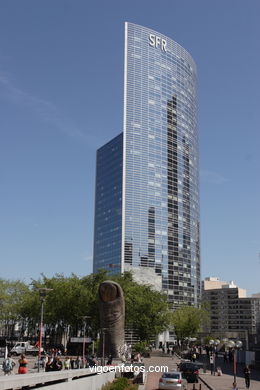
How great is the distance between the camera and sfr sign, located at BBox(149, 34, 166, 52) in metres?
185

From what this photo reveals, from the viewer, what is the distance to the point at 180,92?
19175cm

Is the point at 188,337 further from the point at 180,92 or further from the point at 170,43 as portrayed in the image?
the point at 170,43

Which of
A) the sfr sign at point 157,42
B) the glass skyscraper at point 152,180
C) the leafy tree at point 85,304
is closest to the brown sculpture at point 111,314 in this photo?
the leafy tree at point 85,304

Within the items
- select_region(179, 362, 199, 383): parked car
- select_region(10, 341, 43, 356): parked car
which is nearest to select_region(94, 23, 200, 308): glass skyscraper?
select_region(10, 341, 43, 356): parked car

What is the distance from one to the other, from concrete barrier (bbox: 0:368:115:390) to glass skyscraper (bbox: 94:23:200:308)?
13507 centimetres

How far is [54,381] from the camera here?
16.0 metres

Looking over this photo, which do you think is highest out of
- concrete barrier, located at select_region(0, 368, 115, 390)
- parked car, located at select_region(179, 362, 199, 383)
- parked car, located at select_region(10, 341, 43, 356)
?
concrete barrier, located at select_region(0, 368, 115, 390)

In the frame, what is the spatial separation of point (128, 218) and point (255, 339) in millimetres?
106461

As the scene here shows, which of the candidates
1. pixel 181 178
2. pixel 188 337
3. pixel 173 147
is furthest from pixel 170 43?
pixel 188 337

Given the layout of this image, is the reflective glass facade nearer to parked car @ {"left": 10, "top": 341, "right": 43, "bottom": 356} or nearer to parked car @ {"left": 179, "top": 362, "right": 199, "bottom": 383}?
parked car @ {"left": 10, "top": 341, "right": 43, "bottom": 356}

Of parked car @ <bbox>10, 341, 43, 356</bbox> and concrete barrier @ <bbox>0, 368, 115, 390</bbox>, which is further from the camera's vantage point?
parked car @ <bbox>10, 341, 43, 356</bbox>

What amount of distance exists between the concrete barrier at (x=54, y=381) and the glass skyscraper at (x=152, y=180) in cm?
13507

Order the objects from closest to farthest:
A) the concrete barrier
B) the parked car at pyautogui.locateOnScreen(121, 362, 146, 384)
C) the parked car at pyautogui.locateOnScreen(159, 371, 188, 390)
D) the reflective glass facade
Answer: the concrete barrier, the parked car at pyautogui.locateOnScreen(159, 371, 188, 390), the parked car at pyautogui.locateOnScreen(121, 362, 146, 384), the reflective glass facade

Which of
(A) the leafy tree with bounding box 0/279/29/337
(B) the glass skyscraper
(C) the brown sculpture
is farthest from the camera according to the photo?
(B) the glass skyscraper
